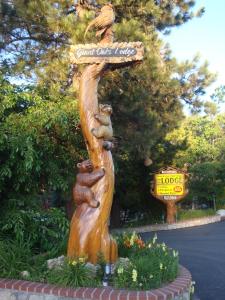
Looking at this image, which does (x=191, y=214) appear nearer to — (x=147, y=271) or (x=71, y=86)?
(x=71, y=86)

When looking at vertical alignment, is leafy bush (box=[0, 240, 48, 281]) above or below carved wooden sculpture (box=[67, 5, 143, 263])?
below

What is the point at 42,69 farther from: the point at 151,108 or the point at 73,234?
the point at 73,234

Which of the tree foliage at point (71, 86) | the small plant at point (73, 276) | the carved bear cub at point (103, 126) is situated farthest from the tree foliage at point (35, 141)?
the small plant at point (73, 276)

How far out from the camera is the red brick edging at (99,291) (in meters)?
4.98

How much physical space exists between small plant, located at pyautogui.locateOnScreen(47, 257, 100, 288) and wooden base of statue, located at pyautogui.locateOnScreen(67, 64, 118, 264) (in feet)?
1.44

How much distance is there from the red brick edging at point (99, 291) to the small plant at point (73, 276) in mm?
150

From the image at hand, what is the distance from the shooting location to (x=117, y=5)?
38.5ft

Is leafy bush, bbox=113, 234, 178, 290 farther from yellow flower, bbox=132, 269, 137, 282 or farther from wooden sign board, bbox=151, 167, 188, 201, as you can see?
wooden sign board, bbox=151, 167, 188, 201

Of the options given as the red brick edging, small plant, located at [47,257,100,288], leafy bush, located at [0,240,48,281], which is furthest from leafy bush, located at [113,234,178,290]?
leafy bush, located at [0,240,48,281]

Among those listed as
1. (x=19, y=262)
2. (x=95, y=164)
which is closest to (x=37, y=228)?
(x=19, y=262)

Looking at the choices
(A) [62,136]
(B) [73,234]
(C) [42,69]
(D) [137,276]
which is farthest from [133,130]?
(D) [137,276]

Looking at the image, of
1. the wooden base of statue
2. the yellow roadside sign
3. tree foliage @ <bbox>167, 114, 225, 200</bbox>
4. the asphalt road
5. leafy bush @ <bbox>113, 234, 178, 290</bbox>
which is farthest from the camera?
tree foliage @ <bbox>167, 114, 225, 200</bbox>

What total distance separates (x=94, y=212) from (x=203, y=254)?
18.3 ft

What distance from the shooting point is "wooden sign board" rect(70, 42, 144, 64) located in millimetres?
6516
